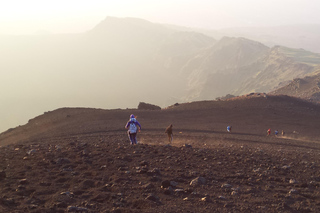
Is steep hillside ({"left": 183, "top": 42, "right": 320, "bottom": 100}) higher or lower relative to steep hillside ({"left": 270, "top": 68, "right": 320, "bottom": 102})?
higher

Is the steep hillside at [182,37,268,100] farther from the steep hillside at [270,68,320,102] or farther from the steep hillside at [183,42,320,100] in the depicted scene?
the steep hillside at [270,68,320,102]

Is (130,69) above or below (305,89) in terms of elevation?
above

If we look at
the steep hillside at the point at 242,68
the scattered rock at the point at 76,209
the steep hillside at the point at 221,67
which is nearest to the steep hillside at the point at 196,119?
the scattered rock at the point at 76,209

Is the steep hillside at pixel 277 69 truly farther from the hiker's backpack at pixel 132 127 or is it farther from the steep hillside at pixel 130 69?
the hiker's backpack at pixel 132 127

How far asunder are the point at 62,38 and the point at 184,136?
194139mm

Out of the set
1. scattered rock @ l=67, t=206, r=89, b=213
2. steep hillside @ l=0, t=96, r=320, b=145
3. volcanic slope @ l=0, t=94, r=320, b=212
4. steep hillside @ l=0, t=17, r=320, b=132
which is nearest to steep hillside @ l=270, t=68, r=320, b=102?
steep hillside @ l=0, t=96, r=320, b=145

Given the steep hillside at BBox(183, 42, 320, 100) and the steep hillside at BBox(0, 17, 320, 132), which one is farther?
the steep hillside at BBox(0, 17, 320, 132)

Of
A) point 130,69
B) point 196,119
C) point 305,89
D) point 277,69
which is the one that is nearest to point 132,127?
point 196,119

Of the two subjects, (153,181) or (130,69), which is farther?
(130,69)

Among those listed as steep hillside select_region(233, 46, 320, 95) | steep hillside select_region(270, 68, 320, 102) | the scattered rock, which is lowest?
the scattered rock

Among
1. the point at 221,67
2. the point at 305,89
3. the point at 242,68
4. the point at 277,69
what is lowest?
the point at 305,89

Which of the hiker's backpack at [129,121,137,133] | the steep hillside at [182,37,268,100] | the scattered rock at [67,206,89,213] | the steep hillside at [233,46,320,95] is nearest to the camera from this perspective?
the scattered rock at [67,206,89,213]

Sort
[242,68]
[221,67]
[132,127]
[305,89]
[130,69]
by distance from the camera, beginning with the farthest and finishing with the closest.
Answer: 1. [130,69]
2. [221,67]
3. [242,68]
4. [305,89]
5. [132,127]

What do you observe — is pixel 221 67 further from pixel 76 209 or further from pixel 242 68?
pixel 76 209
